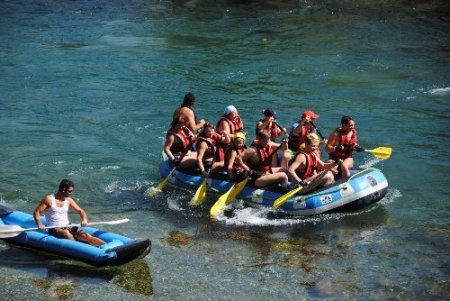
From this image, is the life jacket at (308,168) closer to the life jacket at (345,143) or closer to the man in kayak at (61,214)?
the life jacket at (345,143)

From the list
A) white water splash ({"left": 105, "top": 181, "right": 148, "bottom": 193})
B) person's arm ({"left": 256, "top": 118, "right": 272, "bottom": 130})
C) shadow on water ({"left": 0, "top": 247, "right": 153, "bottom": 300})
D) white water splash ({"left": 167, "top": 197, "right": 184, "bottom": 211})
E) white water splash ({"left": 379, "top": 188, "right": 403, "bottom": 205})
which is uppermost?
person's arm ({"left": 256, "top": 118, "right": 272, "bottom": 130})

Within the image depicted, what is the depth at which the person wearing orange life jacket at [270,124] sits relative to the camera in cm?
1312

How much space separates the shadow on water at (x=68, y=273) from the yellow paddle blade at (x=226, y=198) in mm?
1828

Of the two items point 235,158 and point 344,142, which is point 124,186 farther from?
point 344,142

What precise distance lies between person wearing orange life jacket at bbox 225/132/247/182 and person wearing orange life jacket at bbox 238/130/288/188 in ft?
0.39

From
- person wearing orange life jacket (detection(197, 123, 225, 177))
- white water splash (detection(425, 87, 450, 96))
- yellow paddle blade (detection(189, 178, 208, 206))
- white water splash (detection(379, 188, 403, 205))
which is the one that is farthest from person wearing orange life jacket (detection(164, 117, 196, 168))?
white water splash (detection(425, 87, 450, 96))

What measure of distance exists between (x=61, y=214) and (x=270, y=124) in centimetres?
437

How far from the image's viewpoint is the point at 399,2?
29.0 metres

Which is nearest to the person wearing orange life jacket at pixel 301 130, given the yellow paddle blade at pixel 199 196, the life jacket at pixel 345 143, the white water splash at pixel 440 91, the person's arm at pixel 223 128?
the life jacket at pixel 345 143

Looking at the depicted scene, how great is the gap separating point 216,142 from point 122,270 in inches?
140

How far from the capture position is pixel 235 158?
12461 millimetres

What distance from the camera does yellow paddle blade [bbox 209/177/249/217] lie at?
11969 mm

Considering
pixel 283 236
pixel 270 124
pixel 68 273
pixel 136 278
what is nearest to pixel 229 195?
pixel 283 236

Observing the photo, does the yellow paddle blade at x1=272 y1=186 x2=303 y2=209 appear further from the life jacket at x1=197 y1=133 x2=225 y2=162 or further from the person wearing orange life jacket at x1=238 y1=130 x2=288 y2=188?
the life jacket at x1=197 y1=133 x2=225 y2=162
